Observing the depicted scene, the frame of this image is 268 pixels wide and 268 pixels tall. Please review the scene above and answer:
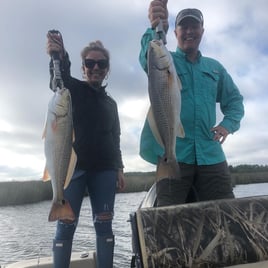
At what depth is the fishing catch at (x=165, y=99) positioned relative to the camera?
3.15 metres

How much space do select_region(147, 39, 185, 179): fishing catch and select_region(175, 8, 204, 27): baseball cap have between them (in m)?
0.75

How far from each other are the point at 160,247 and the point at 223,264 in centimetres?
51

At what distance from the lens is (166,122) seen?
318cm

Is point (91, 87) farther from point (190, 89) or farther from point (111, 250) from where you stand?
point (111, 250)

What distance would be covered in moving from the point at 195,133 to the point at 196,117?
16 centimetres

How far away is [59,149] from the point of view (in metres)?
3.40

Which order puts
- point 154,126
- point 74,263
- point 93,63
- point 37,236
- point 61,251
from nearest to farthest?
point 154,126, point 61,251, point 93,63, point 74,263, point 37,236

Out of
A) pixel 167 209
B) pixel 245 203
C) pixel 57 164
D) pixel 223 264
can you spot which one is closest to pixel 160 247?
pixel 167 209

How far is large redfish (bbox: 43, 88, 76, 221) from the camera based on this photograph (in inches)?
133

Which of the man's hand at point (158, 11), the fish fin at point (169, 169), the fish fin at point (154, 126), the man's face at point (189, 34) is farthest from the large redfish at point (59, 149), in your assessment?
the man's face at point (189, 34)

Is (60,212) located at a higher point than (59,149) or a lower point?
lower

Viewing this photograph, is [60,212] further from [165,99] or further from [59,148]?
[165,99]

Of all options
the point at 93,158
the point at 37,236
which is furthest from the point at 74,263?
the point at 37,236

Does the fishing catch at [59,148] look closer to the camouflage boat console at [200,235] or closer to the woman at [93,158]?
the woman at [93,158]
